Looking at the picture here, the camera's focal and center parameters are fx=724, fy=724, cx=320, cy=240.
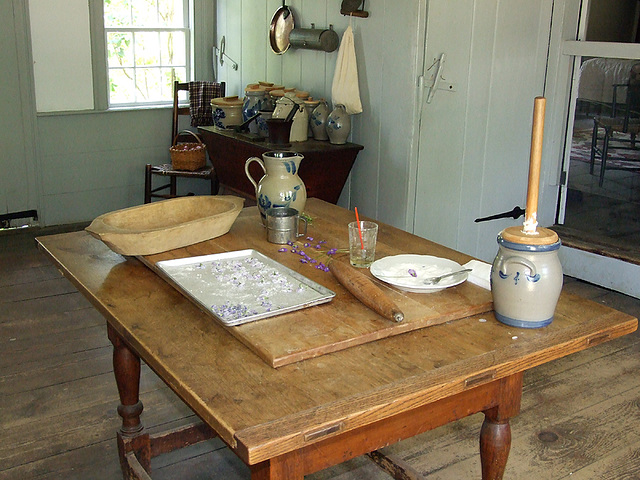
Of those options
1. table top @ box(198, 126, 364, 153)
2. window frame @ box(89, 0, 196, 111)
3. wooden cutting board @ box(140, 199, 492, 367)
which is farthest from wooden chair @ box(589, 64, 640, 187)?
window frame @ box(89, 0, 196, 111)

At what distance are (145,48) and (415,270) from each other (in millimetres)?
4133

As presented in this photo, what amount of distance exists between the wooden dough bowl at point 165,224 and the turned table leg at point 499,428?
3.21 feet

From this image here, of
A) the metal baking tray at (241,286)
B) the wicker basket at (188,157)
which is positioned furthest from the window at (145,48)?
the metal baking tray at (241,286)

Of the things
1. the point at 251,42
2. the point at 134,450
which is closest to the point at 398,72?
the point at 251,42

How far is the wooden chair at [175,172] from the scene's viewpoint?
5.03m

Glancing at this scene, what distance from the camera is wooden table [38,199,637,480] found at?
135 cm

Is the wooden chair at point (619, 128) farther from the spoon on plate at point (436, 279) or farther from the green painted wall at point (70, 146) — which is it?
the green painted wall at point (70, 146)

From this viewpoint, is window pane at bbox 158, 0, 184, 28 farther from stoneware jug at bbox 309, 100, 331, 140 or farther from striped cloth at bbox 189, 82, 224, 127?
stoneware jug at bbox 309, 100, 331, 140

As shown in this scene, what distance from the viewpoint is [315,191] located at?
13.5 feet

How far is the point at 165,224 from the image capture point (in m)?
2.37

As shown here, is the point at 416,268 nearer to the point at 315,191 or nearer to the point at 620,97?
the point at 315,191

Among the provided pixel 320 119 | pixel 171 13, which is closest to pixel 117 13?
pixel 171 13

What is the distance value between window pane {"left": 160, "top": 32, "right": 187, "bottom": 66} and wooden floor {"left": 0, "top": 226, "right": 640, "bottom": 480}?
2600mm

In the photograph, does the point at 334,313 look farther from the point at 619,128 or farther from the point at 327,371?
the point at 619,128
